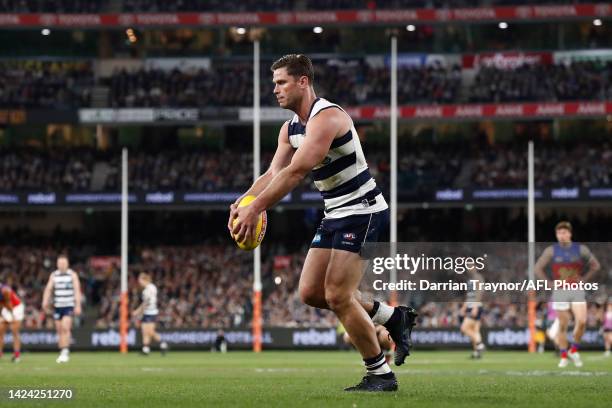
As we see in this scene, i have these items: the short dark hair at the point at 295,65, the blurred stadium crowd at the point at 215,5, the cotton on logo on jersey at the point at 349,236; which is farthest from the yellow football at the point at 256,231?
the blurred stadium crowd at the point at 215,5

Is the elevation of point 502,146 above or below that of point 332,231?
above

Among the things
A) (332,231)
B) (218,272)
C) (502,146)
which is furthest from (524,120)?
(332,231)

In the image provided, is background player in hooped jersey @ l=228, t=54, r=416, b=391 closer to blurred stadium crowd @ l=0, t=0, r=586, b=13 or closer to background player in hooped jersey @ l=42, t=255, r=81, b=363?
background player in hooped jersey @ l=42, t=255, r=81, b=363

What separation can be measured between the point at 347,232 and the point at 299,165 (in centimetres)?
86

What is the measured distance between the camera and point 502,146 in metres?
50.5

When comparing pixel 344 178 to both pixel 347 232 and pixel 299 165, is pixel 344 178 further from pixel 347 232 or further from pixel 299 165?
pixel 299 165

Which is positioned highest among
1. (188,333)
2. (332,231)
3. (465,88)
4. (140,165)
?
(465,88)

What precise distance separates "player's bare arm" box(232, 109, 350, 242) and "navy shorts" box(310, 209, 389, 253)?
677mm

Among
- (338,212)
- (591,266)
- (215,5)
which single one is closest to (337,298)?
(338,212)

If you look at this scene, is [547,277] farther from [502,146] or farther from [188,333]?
[502,146]

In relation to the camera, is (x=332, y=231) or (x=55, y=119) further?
(x=55, y=119)

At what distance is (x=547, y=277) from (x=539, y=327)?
2074 centimetres

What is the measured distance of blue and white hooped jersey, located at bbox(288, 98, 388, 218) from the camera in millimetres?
10828

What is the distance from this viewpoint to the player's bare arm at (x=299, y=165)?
1015cm
